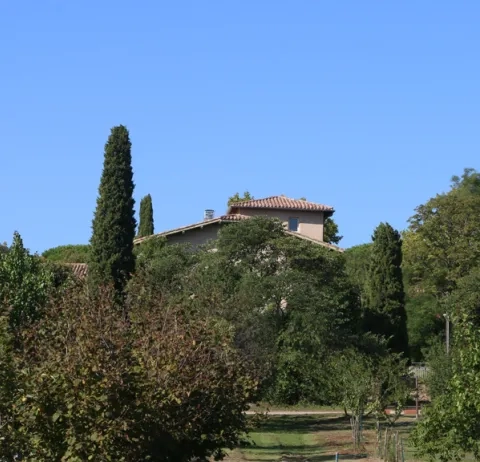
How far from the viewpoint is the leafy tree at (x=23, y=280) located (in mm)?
32647

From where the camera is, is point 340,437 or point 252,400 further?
point 340,437

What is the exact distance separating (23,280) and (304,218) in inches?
1718

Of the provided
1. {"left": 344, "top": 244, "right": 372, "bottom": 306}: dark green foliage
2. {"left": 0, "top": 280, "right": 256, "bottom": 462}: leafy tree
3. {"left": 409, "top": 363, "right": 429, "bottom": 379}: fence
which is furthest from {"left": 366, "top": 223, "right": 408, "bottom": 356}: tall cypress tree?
{"left": 0, "top": 280, "right": 256, "bottom": 462}: leafy tree

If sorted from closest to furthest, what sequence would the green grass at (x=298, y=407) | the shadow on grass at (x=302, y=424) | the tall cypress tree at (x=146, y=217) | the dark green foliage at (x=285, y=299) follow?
the shadow on grass at (x=302, y=424), the dark green foliage at (x=285, y=299), the green grass at (x=298, y=407), the tall cypress tree at (x=146, y=217)

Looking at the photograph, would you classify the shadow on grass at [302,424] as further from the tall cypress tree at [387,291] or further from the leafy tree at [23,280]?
the tall cypress tree at [387,291]

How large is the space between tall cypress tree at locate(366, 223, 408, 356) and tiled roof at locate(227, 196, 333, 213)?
1378 centimetres

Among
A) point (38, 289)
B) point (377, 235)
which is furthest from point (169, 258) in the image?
point (377, 235)

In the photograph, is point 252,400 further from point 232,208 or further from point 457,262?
point 232,208

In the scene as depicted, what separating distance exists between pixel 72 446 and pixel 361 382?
21805 millimetres

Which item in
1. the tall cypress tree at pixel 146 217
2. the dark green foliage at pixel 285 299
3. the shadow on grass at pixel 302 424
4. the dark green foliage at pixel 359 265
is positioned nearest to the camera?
the shadow on grass at pixel 302 424

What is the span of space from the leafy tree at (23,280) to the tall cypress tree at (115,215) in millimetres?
6157

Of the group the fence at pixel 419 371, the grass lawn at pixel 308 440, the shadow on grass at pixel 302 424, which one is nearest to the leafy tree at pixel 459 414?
the grass lawn at pixel 308 440

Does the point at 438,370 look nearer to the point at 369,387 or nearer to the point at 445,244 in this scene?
the point at 369,387

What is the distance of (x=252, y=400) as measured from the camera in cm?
1841
